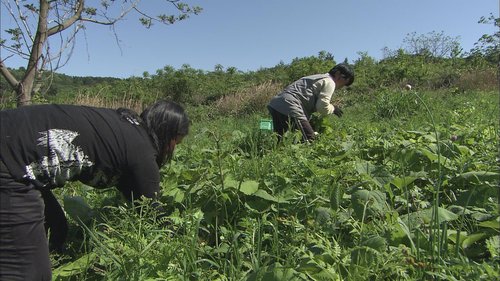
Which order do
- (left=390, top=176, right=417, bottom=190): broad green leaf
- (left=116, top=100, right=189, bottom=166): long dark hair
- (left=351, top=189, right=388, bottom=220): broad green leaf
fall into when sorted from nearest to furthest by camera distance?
(left=351, top=189, right=388, bottom=220): broad green leaf → (left=390, top=176, right=417, bottom=190): broad green leaf → (left=116, top=100, right=189, bottom=166): long dark hair

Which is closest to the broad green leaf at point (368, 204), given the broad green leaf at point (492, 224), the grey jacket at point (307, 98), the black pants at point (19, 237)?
the broad green leaf at point (492, 224)

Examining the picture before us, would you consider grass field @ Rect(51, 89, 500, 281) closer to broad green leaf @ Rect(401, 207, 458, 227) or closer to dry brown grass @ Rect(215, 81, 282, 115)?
broad green leaf @ Rect(401, 207, 458, 227)

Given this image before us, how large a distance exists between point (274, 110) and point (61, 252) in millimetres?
2915

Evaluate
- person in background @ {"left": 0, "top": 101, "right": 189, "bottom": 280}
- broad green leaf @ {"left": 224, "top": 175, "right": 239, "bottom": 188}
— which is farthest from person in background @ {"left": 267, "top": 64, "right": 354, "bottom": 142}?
person in background @ {"left": 0, "top": 101, "right": 189, "bottom": 280}

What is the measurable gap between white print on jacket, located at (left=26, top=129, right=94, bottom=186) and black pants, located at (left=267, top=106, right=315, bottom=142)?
2.59 metres

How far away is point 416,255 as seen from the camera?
1371mm

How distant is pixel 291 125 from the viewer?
440 centimetres

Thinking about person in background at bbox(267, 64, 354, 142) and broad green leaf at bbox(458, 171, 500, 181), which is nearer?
broad green leaf at bbox(458, 171, 500, 181)

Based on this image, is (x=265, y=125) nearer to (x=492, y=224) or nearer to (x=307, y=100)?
(x=307, y=100)

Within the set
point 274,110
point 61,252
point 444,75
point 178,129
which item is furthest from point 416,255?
point 444,75

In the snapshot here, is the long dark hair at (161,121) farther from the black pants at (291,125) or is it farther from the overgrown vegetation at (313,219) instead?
the black pants at (291,125)

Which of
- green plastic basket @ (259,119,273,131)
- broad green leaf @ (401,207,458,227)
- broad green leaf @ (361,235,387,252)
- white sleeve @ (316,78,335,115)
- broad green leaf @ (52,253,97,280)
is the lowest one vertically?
broad green leaf @ (52,253,97,280)

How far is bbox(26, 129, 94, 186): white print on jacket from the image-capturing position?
1.71 metres

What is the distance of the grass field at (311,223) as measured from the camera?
1.39 meters
